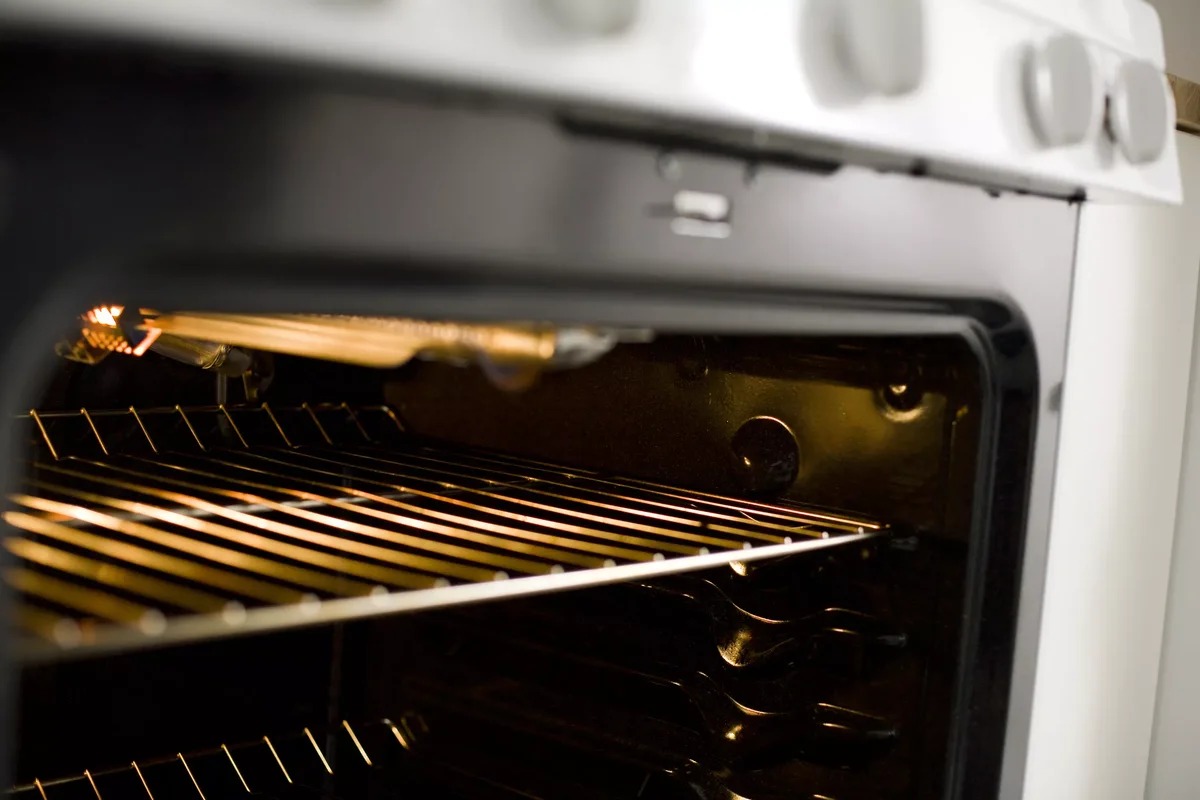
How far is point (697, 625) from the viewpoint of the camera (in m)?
0.90

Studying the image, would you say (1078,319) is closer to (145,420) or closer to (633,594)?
(633,594)

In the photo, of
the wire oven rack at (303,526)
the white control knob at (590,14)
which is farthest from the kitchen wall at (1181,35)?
the white control knob at (590,14)

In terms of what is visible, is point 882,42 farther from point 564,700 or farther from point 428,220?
point 564,700

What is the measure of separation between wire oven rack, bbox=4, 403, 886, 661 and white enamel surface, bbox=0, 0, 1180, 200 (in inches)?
6.5

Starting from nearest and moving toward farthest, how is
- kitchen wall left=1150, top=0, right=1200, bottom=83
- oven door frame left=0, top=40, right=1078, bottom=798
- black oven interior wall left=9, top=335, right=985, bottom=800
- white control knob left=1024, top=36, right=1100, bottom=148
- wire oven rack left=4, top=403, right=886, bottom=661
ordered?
oven door frame left=0, top=40, right=1078, bottom=798 → wire oven rack left=4, top=403, right=886, bottom=661 → white control knob left=1024, top=36, right=1100, bottom=148 → black oven interior wall left=9, top=335, right=985, bottom=800 → kitchen wall left=1150, top=0, right=1200, bottom=83

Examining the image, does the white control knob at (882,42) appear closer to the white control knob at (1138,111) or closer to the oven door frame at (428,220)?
the oven door frame at (428,220)

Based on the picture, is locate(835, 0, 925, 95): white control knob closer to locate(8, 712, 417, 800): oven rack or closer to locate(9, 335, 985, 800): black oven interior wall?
locate(9, 335, 985, 800): black oven interior wall

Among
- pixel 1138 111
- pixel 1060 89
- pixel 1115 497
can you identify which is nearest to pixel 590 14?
pixel 1060 89

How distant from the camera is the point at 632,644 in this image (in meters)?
0.92

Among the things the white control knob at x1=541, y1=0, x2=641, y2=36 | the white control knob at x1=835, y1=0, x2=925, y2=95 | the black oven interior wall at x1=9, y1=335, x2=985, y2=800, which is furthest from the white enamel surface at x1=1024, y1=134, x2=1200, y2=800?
the white control knob at x1=541, y1=0, x2=641, y2=36

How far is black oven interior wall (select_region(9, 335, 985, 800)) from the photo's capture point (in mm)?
804

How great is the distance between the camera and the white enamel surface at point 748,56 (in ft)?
1.17

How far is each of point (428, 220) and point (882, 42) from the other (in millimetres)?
250

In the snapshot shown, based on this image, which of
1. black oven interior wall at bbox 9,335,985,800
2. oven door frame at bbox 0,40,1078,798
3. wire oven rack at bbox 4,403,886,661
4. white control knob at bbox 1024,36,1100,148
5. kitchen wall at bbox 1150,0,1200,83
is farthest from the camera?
kitchen wall at bbox 1150,0,1200,83
